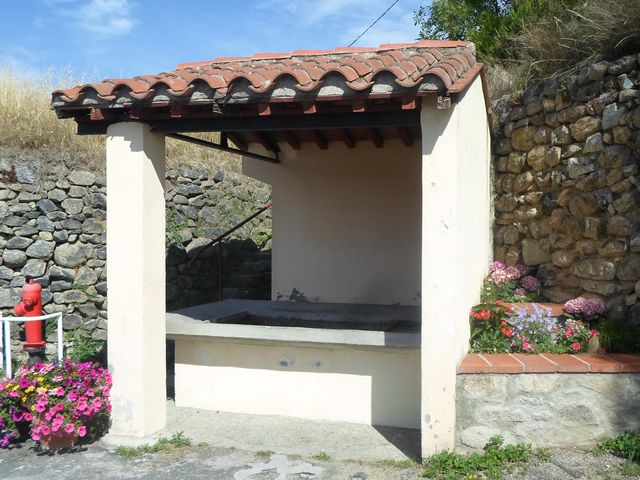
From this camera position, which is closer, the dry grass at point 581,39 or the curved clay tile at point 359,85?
the curved clay tile at point 359,85

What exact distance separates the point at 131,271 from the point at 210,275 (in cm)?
553

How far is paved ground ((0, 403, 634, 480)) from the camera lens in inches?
162

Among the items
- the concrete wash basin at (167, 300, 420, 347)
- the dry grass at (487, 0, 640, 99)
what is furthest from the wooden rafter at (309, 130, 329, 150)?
the dry grass at (487, 0, 640, 99)

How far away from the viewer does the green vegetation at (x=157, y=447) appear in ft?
15.0

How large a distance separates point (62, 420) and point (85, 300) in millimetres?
4190

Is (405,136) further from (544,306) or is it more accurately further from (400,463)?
(400,463)

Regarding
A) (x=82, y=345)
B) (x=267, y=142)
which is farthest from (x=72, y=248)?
(x=267, y=142)

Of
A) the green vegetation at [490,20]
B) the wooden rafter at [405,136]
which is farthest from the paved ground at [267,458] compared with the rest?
the green vegetation at [490,20]

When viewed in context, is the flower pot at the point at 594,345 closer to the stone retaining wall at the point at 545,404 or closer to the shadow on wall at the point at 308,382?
the stone retaining wall at the point at 545,404

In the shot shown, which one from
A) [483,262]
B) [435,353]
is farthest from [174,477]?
[483,262]

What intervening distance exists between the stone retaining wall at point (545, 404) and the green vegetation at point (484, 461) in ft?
0.24

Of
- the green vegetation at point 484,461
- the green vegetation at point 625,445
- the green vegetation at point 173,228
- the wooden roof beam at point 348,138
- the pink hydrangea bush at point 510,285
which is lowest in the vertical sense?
the green vegetation at point 484,461

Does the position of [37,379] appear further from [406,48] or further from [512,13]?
[512,13]

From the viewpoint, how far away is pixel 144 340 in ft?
15.7
